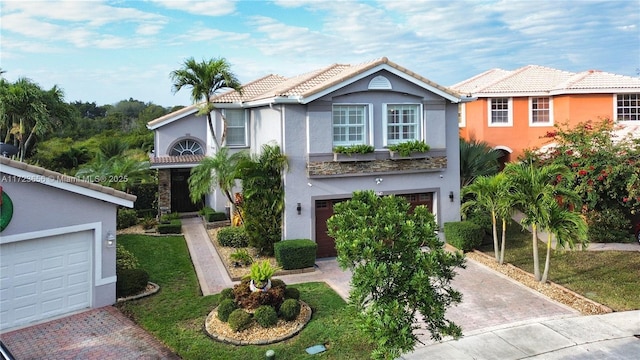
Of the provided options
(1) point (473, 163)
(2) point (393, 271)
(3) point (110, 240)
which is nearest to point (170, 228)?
(3) point (110, 240)

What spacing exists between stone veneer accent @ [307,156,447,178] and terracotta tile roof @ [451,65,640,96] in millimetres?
8759

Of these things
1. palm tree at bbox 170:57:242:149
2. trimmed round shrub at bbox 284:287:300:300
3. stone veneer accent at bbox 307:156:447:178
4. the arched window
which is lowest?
trimmed round shrub at bbox 284:287:300:300

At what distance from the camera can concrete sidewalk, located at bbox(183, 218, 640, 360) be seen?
10.0 m

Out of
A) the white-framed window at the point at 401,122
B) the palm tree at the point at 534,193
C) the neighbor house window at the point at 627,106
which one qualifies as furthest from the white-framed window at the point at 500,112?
the palm tree at the point at 534,193

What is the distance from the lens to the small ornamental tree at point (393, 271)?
23.8 ft

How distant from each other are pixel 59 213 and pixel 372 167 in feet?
34.6

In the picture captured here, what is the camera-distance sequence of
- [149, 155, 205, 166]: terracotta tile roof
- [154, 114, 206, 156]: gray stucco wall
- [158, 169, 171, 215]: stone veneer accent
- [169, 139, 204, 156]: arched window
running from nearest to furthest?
[149, 155, 205, 166]: terracotta tile roof, [158, 169, 171, 215]: stone veneer accent, [154, 114, 206, 156]: gray stucco wall, [169, 139, 204, 156]: arched window

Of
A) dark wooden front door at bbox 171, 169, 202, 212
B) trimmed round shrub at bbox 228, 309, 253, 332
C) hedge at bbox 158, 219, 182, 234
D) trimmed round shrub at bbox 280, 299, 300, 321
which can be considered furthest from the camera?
dark wooden front door at bbox 171, 169, 202, 212

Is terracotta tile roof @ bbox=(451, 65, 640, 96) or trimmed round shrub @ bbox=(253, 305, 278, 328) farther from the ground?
terracotta tile roof @ bbox=(451, 65, 640, 96)

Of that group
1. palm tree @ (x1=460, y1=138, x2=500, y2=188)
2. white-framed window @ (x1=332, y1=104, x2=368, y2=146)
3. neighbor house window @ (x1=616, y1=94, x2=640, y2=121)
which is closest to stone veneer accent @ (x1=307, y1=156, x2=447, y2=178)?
white-framed window @ (x1=332, y1=104, x2=368, y2=146)

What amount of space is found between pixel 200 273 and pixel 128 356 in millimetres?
5920

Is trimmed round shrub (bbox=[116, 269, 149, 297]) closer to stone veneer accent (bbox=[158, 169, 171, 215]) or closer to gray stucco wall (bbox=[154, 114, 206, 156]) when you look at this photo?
stone veneer accent (bbox=[158, 169, 171, 215])

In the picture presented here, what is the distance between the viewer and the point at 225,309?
37.5ft

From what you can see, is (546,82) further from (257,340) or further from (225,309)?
(257,340)
